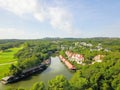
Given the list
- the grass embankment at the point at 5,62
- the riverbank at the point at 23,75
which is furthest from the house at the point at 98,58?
the grass embankment at the point at 5,62

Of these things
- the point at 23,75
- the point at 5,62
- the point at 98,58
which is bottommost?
the point at 5,62

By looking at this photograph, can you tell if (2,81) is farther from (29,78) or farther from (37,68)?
(37,68)

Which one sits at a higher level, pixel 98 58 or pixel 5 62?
pixel 98 58

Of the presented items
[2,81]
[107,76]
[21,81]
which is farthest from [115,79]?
[2,81]

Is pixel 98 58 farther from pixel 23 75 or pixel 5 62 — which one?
pixel 5 62

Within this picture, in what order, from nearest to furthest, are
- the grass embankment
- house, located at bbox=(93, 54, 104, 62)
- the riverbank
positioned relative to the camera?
the riverbank
the grass embankment
house, located at bbox=(93, 54, 104, 62)

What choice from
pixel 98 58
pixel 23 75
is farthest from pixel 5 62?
pixel 98 58

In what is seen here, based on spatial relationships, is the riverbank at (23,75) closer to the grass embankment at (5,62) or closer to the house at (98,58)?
the grass embankment at (5,62)

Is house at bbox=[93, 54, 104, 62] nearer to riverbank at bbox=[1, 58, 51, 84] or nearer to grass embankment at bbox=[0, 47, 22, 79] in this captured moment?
riverbank at bbox=[1, 58, 51, 84]

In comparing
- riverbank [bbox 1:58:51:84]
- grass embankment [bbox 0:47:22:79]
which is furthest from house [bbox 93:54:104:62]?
grass embankment [bbox 0:47:22:79]

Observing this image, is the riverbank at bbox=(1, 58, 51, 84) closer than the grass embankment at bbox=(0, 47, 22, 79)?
Yes

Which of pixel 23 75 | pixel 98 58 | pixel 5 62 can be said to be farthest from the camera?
pixel 5 62
